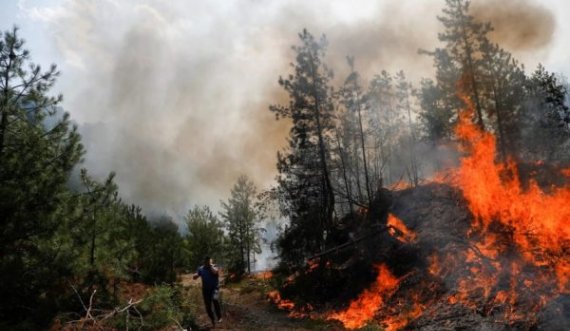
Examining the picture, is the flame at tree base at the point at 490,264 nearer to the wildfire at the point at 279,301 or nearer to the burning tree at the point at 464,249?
the burning tree at the point at 464,249

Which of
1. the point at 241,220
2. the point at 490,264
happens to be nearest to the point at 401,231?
the point at 490,264

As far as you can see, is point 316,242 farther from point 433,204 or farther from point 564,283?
point 564,283

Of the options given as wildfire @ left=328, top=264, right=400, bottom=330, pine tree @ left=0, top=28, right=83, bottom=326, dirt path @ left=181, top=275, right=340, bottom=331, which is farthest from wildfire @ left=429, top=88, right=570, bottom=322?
pine tree @ left=0, top=28, right=83, bottom=326

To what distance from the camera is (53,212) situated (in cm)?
1069

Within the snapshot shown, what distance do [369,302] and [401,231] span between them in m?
4.26

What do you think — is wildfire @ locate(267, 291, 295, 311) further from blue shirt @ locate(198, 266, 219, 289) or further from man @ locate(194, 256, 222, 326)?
blue shirt @ locate(198, 266, 219, 289)

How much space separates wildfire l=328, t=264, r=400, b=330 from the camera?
1538cm

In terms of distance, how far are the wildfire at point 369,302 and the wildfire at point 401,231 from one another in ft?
5.84

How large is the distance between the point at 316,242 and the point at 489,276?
15.0m

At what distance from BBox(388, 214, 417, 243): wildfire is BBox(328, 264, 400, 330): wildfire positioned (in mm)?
1780

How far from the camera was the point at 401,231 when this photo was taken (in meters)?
19.1

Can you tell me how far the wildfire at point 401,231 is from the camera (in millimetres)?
18391

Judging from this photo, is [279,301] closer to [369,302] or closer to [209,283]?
[369,302]

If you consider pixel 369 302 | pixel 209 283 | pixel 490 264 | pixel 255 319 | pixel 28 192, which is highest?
pixel 28 192
